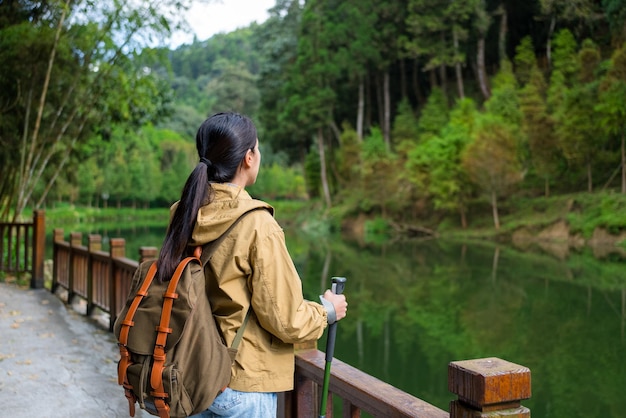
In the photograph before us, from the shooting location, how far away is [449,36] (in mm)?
30172

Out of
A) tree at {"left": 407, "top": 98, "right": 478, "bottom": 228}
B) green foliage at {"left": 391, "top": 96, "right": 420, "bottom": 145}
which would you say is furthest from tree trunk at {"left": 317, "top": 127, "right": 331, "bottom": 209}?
tree at {"left": 407, "top": 98, "right": 478, "bottom": 228}

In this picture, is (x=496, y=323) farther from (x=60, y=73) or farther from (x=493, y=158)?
(x=493, y=158)

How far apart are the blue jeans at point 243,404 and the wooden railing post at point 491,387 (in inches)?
20.1

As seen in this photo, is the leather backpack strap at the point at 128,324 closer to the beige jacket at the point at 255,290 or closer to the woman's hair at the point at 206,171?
the woman's hair at the point at 206,171

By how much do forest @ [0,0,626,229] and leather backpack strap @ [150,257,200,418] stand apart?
8030 mm

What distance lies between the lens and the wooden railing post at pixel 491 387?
1.33 metres

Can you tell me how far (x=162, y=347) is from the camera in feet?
4.95

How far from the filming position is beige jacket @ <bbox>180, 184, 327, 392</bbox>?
1538 millimetres

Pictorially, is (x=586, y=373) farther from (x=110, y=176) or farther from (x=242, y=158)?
(x=110, y=176)

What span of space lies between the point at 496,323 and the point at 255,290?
27.3 feet

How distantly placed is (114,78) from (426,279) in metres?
7.60

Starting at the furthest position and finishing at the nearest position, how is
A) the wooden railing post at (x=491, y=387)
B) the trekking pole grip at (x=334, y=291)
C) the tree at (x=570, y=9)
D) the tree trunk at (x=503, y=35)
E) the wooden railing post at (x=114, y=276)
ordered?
the tree trunk at (x=503, y=35) → the tree at (x=570, y=9) → the wooden railing post at (x=114, y=276) → the trekking pole grip at (x=334, y=291) → the wooden railing post at (x=491, y=387)

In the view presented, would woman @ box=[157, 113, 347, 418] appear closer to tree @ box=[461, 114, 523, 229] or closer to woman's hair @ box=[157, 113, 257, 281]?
woman's hair @ box=[157, 113, 257, 281]

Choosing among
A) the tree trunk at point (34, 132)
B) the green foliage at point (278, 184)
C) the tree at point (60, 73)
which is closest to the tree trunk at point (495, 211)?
the tree at point (60, 73)
